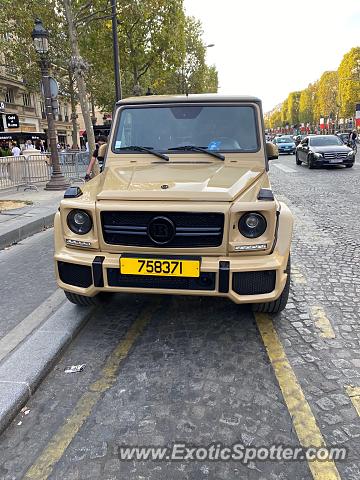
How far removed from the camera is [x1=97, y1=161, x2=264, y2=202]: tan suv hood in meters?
3.26

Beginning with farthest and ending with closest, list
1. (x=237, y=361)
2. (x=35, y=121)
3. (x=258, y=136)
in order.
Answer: (x=35, y=121), (x=258, y=136), (x=237, y=361)

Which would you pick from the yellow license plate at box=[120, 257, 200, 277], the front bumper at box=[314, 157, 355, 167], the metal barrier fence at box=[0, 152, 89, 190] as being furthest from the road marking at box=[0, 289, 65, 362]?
the front bumper at box=[314, 157, 355, 167]

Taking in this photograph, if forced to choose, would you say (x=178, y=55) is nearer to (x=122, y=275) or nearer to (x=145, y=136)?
(x=145, y=136)

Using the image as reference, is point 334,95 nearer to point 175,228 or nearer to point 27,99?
point 27,99

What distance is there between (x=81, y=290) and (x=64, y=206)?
0.69 meters

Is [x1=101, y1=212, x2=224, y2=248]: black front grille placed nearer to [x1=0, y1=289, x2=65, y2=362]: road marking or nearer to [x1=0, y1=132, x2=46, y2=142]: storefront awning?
[x1=0, y1=289, x2=65, y2=362]: road marking

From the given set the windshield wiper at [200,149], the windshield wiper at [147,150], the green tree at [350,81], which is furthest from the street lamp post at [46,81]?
the green tree at [350,81]

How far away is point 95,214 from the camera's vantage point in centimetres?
335

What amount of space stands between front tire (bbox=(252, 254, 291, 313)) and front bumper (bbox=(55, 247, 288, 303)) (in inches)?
9.3

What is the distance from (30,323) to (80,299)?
0.48 metres

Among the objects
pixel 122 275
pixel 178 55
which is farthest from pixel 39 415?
pixel 178 55

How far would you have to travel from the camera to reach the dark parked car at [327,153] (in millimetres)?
18344

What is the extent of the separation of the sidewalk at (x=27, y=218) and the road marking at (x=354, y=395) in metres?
5.97

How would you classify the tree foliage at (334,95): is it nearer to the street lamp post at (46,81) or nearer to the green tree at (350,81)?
the green tree at (350,81)
